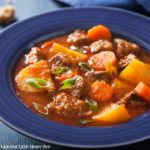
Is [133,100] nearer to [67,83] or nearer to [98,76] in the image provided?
[98,76]

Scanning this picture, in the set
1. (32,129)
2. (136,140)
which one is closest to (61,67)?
(32,129)

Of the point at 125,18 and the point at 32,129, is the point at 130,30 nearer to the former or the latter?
the point at 125,18

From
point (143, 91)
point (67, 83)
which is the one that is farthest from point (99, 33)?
point (143, 91)

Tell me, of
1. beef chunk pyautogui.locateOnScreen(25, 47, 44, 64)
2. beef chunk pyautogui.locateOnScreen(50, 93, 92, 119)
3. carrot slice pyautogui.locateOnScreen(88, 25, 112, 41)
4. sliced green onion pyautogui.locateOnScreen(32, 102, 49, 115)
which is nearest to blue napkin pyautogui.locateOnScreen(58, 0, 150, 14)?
carrot slice pyautogui.locateOnScreen(88, 25, 112, 41)

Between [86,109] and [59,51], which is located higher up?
[59,51]

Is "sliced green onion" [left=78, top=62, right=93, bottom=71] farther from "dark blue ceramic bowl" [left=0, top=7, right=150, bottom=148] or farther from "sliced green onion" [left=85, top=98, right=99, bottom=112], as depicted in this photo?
"dark blue ceramic bowl" [left=0, top=7, right=150, bottom=148]

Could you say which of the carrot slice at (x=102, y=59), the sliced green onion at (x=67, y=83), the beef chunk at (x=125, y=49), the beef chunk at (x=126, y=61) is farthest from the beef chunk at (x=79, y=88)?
the beef chunk at (x=125, y=49)
